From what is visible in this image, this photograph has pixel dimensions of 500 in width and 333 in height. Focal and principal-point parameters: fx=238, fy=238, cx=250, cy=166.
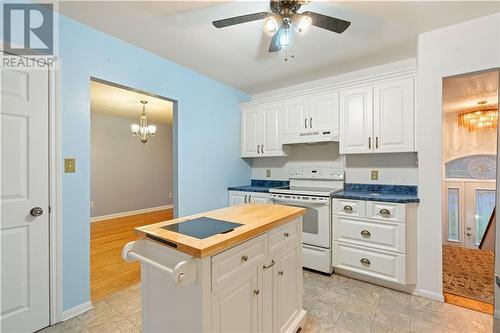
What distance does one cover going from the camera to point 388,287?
2.43m

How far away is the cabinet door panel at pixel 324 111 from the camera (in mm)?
2902

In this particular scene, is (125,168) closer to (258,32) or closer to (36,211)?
(36,211)

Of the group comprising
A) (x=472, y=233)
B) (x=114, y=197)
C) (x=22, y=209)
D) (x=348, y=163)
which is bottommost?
(x=472, y=233)

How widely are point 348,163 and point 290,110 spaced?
41.5 inches

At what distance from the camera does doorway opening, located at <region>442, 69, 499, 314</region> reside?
132 inches

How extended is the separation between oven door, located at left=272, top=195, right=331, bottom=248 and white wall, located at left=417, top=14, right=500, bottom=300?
33.6 inches

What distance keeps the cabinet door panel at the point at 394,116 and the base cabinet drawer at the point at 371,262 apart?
109 cm

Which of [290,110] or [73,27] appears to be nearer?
[73,27]

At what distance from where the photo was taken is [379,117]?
102 inches

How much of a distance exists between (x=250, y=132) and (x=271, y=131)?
388mm

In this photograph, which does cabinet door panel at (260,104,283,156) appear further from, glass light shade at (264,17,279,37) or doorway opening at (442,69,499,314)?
doorway opening at (442,69,499,314)

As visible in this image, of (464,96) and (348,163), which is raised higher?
(464,96)

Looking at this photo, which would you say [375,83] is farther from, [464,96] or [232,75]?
[464,96]

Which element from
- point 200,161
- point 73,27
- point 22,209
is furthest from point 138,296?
point 73,27
